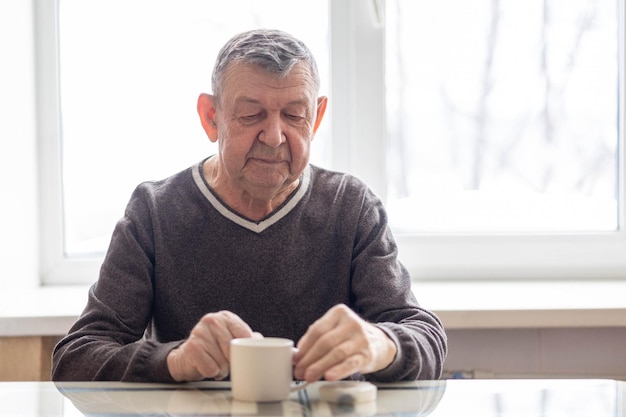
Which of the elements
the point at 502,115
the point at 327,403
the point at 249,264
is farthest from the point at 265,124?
the point at 502,115

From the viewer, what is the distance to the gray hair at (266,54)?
140cm

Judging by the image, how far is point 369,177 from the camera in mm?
2266

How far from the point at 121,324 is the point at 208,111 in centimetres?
39

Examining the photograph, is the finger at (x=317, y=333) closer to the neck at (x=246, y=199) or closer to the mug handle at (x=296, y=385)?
the mug handle at (x=296, y=385)

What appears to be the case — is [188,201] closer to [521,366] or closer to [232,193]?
[232,193]

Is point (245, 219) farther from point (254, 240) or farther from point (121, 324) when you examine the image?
point (121, 324)

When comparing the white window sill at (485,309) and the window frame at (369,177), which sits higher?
the window frame at (369,177)

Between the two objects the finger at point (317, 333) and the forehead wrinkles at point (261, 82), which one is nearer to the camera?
the finger at point (317, 333)

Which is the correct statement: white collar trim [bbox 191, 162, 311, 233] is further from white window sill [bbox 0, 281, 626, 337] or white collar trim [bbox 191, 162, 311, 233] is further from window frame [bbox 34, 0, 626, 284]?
window frame [bbox 34, 0, 626, 284]

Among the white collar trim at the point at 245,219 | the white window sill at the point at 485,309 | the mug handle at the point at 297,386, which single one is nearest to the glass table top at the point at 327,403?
the mug handle at the point at 297,386

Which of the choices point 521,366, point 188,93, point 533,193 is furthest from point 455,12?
point 521,366

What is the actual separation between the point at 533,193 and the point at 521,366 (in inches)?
20.2

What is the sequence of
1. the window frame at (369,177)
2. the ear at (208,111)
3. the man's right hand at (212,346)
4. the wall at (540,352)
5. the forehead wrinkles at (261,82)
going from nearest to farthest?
the man's right hand at (212,346)
the forehead wrinkles at (261,82)
the ear at (208,111)
the wall at (540,352)
the window frame at (369,177)

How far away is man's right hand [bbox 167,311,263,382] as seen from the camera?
1.11m
